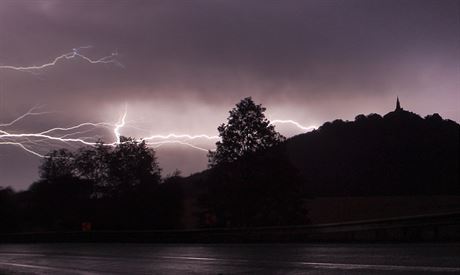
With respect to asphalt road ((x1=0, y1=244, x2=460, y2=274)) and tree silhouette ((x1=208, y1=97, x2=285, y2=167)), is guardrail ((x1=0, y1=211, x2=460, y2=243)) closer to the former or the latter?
asphalt road ((x1=0, y1=244, x2=460, y2=274))

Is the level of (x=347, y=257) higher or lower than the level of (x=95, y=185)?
lower

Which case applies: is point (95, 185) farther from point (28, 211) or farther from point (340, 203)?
point (340, 203)

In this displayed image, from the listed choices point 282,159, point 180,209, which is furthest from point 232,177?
point 180,209

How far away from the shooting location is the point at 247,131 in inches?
2234

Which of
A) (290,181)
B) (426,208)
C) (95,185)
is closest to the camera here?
(426,208)

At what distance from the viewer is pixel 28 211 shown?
2943 inches

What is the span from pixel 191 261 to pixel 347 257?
4.66 m

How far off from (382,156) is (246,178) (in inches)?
700

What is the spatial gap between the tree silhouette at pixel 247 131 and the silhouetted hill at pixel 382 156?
630cm

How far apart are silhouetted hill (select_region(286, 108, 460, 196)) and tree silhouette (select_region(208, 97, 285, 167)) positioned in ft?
20.7

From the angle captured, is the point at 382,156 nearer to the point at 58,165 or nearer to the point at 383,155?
the point at 383,155

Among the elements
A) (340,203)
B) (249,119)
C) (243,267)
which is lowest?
(243,267)

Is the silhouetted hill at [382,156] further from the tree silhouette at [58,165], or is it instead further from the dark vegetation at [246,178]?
the tree silhouette at [58,165]

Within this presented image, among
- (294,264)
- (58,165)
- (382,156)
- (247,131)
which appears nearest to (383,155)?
(382,156)
